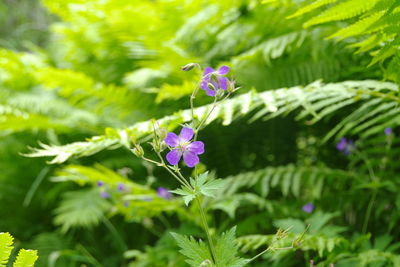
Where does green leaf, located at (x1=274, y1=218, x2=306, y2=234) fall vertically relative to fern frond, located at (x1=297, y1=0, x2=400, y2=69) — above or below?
below

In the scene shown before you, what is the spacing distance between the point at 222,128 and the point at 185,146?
1.13 m

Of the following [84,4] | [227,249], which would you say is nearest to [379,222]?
[227,249]

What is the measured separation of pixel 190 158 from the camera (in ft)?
2.26

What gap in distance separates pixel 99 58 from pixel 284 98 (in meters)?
1.33

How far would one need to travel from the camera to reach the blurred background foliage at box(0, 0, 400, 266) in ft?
3.56

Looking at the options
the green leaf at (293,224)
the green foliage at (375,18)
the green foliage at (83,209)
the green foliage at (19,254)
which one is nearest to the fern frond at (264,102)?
the green foliage at (375,18)

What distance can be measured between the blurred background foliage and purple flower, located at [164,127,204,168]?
0.29 m

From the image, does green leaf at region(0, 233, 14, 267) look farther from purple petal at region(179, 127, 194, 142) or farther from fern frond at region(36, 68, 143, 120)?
fern frond at region(36, 68, 143, 120)

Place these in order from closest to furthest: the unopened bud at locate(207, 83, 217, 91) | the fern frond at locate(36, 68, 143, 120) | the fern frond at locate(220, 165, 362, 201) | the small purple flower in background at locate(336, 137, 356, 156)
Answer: the unopened bud at locate(207, 83, 217, 91) → the fern frond at locate(220, 165, 362, 201) → the small purple flower in background at locate(336, 137, 356, 156) → the fern frond at locate(36, 68, 143, 120)

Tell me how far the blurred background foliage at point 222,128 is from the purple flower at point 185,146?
11.6 inches

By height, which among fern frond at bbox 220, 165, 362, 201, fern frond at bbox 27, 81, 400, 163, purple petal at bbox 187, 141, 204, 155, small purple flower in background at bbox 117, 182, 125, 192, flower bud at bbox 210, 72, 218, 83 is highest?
flower bud at bbox 210, 72, 218, 83

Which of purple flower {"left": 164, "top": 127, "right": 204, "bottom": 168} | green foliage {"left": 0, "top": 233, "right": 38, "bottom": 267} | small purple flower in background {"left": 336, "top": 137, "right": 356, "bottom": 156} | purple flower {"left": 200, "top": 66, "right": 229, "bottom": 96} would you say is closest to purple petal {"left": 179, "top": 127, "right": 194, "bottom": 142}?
purple flower {"left": 164, "top": 127, "right": 204, "bottom": 168}

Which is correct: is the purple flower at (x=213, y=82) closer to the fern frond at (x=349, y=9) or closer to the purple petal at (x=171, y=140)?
the purple petal at (x=171, y=140)

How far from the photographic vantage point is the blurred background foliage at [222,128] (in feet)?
3.56
